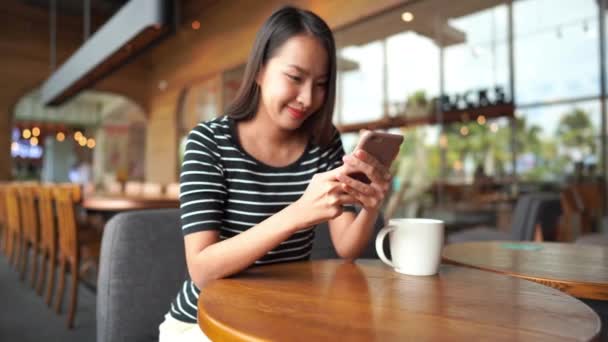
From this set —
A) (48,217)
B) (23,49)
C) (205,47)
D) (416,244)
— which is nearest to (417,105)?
(48,217)

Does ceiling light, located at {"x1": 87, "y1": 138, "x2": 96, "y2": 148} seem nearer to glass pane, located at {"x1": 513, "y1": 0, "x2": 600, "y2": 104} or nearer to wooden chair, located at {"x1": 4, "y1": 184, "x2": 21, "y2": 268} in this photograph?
wooden chair, located at {"x1": 4, "y1": 184, "x2": 21, "y2": 268}

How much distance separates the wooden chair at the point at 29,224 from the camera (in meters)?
4.17

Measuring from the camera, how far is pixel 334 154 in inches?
50.8

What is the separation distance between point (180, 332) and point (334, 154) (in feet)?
2.02

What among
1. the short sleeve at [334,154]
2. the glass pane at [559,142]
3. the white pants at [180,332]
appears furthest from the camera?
the glass pane at [559,142]

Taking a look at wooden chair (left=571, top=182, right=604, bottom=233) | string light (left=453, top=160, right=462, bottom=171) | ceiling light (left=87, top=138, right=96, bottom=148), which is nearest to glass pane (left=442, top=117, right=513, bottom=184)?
string light (left=453, top=160, right=462, bottom=171)

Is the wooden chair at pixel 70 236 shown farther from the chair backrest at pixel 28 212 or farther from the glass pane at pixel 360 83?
the glass pane at pixel 360 83

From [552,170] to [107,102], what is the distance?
490 inches

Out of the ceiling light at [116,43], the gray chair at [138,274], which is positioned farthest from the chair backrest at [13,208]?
the gray chair at [138,274]

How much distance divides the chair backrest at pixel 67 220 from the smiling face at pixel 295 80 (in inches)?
97.6

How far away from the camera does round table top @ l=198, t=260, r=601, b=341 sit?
0.56m

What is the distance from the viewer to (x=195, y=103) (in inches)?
342

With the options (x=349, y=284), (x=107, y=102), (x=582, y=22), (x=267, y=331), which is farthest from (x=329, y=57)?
(x=107, y=102)

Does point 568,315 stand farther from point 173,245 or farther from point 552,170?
point 552,170
